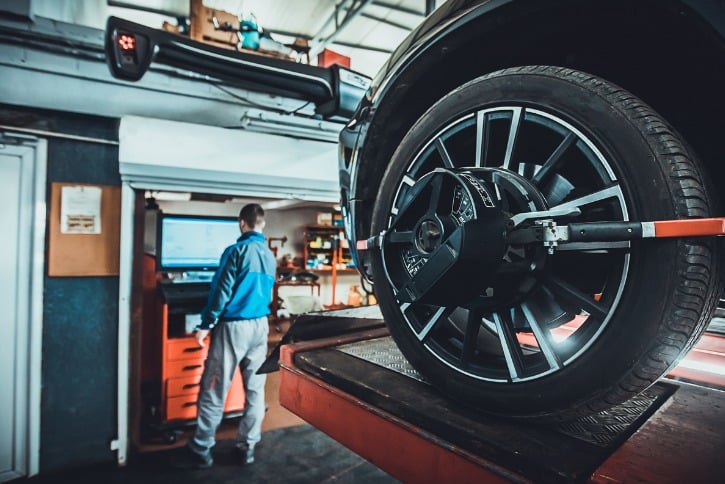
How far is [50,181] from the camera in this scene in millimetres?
2564

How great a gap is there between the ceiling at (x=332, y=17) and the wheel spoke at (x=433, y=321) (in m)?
3.90

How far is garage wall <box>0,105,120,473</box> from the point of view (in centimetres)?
258

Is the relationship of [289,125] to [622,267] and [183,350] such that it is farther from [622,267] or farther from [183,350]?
[622,267]

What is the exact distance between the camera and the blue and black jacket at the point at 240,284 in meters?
2.85

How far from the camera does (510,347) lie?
0.68 m

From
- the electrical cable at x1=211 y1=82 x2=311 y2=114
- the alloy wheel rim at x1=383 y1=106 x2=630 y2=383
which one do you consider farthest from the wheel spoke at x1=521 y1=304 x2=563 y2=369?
the electrical cable at x1=211 y1=82 x2=311 y2=114

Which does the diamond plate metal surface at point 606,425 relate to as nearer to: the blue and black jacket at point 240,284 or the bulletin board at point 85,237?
the blue and black jacket at point 240,284

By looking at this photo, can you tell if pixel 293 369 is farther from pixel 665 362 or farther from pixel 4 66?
pixel 4 66

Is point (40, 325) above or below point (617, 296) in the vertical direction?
below

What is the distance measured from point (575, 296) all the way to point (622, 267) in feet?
0.25

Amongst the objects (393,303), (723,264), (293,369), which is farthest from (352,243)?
(723,264)

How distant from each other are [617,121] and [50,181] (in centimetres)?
306

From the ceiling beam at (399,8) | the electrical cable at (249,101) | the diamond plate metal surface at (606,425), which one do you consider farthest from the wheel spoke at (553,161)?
the ceiling beam at (399,8)

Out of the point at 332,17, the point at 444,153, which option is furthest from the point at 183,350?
the point at 332,17
